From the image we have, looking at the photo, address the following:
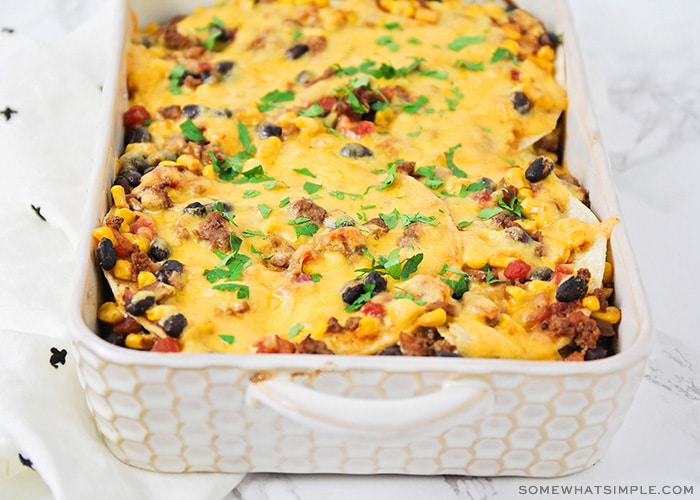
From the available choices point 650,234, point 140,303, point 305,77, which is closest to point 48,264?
point 140,303

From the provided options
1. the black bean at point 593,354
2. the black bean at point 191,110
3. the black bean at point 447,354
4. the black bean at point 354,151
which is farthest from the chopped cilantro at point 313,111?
the black bean at point 593,354

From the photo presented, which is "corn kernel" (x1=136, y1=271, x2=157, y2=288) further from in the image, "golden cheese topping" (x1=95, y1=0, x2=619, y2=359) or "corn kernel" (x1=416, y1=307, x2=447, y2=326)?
"corn kernel" (x1=416, y1=307, x2=447, y2=326)

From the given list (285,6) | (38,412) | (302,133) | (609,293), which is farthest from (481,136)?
(38,412)

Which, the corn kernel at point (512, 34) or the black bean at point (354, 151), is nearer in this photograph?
the black bean at point (354, 151)

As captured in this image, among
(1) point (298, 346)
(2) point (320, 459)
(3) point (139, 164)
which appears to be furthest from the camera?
(3) point (139, 164)

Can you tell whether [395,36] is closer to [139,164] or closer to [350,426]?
[139,164]

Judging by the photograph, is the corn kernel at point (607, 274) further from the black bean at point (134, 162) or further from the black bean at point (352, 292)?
the black bean at point (134, 162)

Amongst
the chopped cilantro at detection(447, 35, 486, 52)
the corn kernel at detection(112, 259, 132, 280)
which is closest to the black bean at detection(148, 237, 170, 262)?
the corn kernel at detection(112, 259, 132, 280)
